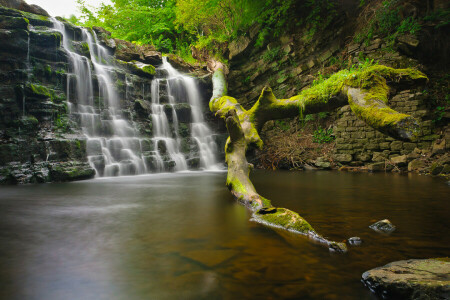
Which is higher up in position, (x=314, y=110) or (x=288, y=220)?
(x=314, y=110)

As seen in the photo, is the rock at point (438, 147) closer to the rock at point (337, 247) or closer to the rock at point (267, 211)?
the rock at point (267, 211)

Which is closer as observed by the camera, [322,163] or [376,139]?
[376,139]

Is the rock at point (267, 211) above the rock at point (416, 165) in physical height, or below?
below

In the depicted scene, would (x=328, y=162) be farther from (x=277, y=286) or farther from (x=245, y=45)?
(x=277, y=286)

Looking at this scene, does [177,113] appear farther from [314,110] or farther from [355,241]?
[355,241]

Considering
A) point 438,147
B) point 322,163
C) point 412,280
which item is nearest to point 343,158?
point 322,163

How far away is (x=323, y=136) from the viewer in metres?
10.1

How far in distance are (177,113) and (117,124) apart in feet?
9.47

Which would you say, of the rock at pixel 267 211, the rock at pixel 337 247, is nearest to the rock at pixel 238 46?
the rock at pixel 267 211

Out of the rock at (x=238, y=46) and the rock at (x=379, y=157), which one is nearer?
the rock at (x=379, y=157)

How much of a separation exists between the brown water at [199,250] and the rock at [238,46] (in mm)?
10479

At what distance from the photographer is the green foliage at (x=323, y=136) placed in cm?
993

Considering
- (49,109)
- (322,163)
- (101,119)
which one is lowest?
(322,163)

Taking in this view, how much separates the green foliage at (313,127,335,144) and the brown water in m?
6.44
